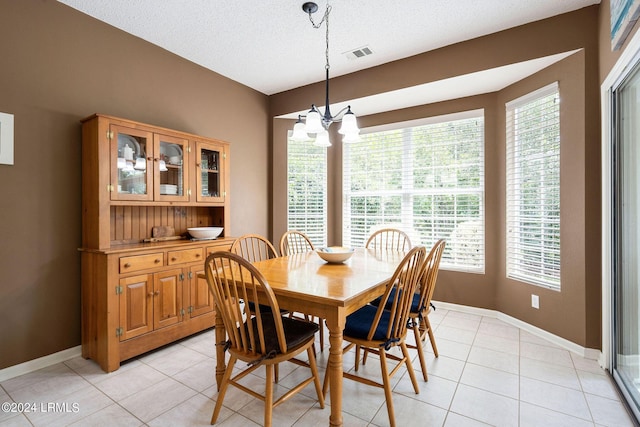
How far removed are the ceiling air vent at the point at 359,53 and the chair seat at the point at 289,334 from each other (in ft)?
8.56

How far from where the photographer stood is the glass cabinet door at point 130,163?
2.39m

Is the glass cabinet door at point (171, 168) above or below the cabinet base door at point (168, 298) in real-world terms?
above

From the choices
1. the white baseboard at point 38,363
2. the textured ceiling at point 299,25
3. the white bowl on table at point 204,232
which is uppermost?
the textured ceiling at point 299,25

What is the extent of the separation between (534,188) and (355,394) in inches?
97.3

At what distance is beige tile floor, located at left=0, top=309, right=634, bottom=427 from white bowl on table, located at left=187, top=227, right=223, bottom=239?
3.35 ft

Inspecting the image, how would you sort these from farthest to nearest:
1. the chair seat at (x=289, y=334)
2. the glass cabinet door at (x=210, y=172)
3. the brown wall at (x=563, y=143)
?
1. the glass cabinet door at (x=210, y=172)
2. the brown wall at (x=563, y=143)
3. the chair seat at (x=289, y=334)

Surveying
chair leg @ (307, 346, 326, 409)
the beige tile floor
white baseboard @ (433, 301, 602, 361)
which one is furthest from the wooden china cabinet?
white baseboard @ (433, 301, 602, 361)

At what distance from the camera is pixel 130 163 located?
2.53 metres

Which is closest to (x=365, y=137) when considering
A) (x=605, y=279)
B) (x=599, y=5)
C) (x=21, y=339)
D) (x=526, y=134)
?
(x=526, y=134)

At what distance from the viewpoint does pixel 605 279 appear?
90.0 inches

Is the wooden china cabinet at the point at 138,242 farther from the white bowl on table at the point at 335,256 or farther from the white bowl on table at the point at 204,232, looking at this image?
the white bowl on table at the point at 335,256

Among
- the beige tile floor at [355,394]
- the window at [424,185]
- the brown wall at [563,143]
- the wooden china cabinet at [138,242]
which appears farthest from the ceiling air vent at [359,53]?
the beige tile floor at [355,394]

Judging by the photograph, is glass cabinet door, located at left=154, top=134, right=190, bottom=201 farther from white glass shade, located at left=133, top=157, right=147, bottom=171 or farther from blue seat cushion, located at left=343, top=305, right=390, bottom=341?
blue seat cushion, located at left=343, top=305, right=390, bottom=341

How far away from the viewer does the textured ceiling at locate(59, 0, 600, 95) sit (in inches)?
94.3
